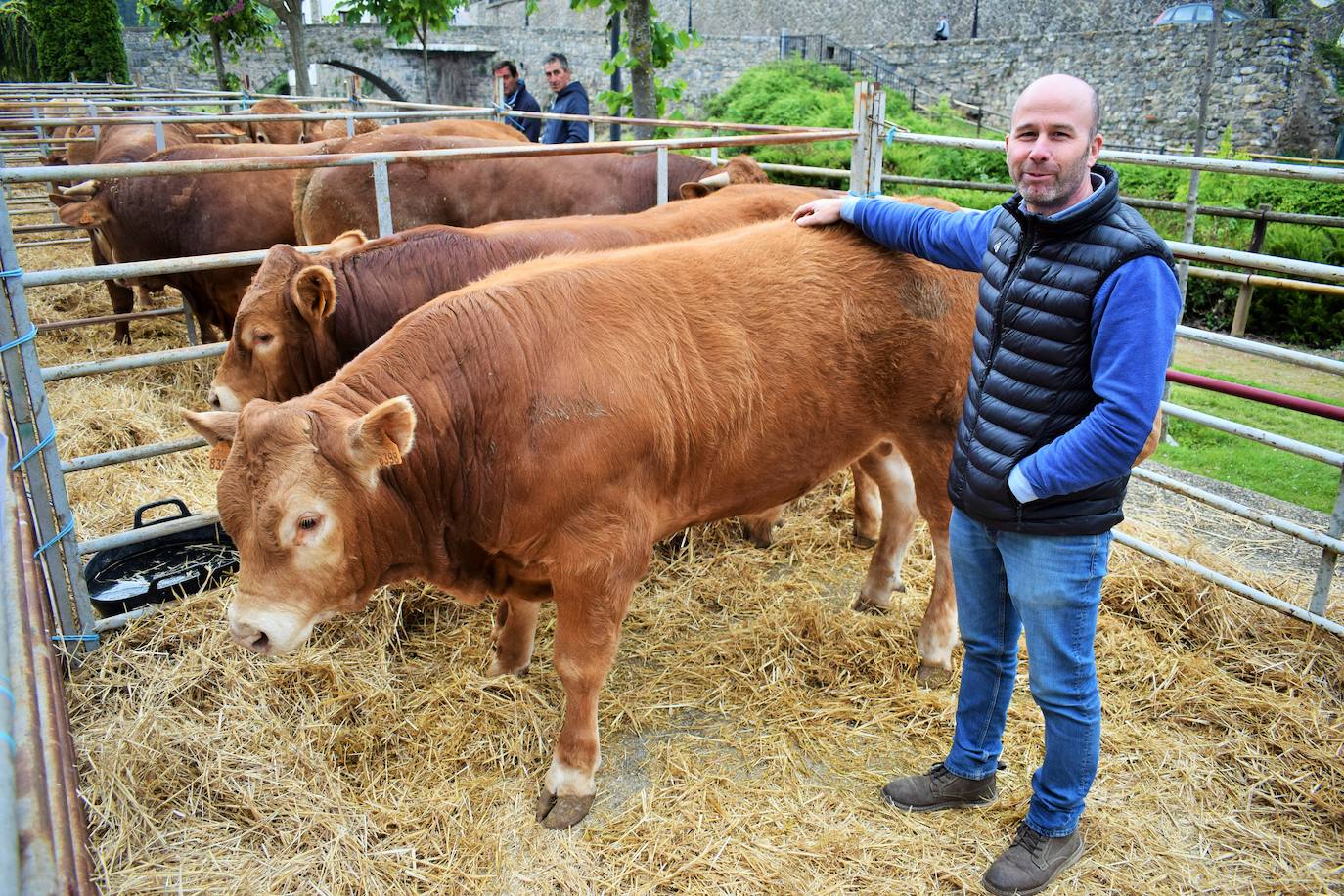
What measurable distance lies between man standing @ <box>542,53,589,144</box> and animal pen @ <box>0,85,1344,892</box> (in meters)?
5.29

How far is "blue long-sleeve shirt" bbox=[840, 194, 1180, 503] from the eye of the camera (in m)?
2.27

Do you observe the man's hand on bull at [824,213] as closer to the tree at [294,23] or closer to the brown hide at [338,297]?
the brown hide at [338,297]

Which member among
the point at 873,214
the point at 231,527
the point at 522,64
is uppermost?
the point at 522,64

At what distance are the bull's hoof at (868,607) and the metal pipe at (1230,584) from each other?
1.22 meters

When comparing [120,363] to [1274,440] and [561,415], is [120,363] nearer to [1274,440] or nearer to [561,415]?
[561,415]

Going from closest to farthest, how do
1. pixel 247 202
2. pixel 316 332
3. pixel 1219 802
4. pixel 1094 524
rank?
pixel 1094 524, pixel 1219 802, pixel 316 332, pixel 247 202

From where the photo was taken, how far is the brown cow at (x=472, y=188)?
6438 millimetres

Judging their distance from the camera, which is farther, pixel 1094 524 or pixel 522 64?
pixel 522 64

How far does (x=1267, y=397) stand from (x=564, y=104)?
7.90 metres

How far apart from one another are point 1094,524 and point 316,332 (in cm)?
329

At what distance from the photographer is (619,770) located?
347 centimetres

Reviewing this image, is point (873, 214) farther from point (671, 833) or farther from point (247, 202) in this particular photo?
point (247, 202)

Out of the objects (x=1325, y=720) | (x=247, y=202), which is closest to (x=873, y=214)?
(x=1325, y=720)

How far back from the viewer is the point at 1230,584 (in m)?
4.19
